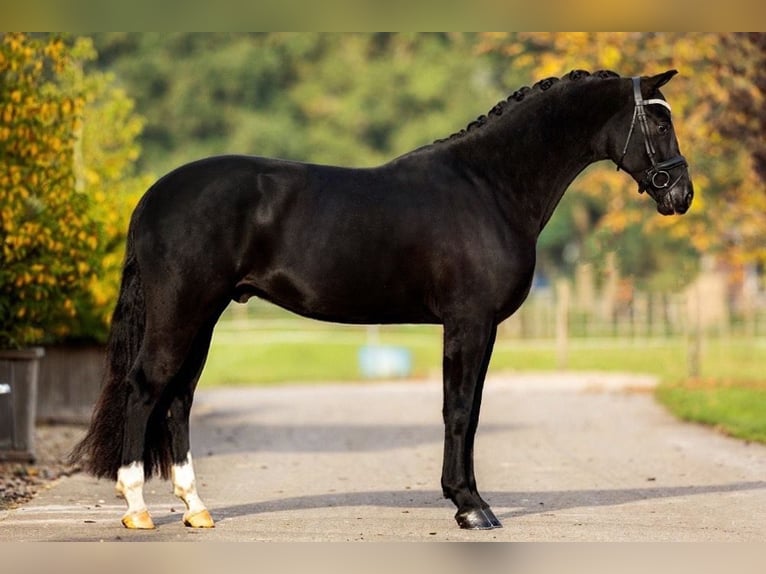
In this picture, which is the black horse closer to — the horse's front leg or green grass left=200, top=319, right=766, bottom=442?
the horse's front leg

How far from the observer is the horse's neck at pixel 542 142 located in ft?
29.8

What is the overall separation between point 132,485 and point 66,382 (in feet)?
29.3

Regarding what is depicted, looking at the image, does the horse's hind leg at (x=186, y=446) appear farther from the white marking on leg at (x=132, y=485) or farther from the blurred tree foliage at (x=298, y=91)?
the blurred tree foliage at (x=298, y=91)

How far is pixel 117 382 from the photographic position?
8.86m

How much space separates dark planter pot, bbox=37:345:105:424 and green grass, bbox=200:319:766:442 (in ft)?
24.6

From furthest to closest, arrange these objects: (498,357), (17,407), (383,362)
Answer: (498,357) → (383,362) → (17,407)

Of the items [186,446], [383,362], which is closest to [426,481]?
[186,446]

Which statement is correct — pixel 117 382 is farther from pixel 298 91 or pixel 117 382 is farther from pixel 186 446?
pixel 298 91

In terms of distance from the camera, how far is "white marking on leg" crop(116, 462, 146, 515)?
8.55 meters

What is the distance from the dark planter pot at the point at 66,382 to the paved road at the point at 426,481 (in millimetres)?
1441

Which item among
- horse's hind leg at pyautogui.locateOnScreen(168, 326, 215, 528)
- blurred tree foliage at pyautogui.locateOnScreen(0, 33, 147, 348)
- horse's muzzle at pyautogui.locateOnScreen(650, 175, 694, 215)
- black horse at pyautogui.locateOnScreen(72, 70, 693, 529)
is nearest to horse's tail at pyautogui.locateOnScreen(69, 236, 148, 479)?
black horse at pyautogui.locateOnScreen(72, 70, 693, 529)

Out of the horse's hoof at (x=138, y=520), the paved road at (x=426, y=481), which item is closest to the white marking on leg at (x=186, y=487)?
the paved road at (x=426, y=481)

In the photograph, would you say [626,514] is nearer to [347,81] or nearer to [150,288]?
[150,288]

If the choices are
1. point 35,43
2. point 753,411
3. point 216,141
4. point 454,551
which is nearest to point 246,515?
point 454,551
